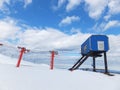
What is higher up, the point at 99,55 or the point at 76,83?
the point at 99,55

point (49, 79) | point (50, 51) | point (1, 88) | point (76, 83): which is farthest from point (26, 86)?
point (50, 51)

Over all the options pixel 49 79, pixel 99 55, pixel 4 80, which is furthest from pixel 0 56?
pixel 99 55

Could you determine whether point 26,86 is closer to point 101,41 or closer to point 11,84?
point 11,84

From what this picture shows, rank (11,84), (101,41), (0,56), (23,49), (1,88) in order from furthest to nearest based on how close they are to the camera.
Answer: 1. (101,41)
2. (0,56)
3. (23,49)
4. (11,84)
5. (1,88)

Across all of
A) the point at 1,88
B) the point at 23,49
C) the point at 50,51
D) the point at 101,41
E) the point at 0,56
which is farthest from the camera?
the point at 101,41

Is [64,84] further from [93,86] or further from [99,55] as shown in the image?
[99,55]

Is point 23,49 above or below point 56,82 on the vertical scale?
above

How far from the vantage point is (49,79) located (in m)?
9.97

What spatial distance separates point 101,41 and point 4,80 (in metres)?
15.6

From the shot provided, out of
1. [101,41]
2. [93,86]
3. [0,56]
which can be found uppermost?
[101,41]

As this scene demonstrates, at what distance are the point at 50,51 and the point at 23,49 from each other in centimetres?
275

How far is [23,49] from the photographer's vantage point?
12.6 m

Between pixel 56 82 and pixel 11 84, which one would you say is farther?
pixel 56 82

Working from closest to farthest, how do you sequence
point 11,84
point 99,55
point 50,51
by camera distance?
point 11,84 → point 50,51 → point 99,55
